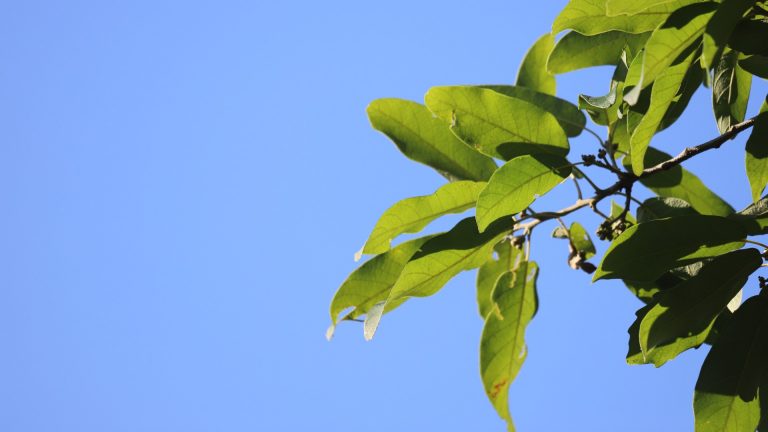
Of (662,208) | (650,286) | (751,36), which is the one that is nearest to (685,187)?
(662,208)

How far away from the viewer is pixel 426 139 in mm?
1756

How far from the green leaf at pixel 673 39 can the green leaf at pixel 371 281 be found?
0.63 m

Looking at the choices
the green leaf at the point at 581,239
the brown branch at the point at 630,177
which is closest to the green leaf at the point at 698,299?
the brown branch at the point at 630,177

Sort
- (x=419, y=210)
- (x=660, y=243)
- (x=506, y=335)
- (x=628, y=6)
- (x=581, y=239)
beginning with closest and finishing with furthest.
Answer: (x=628, y=6)
(x=660, y=243)
(x=419, y=210)
(x=506, y=335)
(x=581, y=239)

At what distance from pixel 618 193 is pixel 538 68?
385 mm

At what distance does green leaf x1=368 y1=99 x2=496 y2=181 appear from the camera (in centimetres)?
173

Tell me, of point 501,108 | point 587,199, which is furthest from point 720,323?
point 501,108

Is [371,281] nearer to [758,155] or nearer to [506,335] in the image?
[506,335]

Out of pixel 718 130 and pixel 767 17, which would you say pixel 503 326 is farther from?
pixel 767 17

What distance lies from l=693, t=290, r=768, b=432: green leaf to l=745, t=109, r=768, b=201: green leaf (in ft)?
0.76

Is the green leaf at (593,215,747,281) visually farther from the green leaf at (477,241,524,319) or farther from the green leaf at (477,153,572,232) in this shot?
the green leaf at (477,241,524,319)

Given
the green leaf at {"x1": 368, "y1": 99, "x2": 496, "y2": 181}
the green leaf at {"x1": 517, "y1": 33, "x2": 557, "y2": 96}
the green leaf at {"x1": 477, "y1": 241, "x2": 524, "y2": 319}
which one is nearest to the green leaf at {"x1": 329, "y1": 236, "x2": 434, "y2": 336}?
the green leaf at {"x1": 368, "y1": 99, "x2": 496, "y2": 181}

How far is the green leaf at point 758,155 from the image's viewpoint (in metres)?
1.48

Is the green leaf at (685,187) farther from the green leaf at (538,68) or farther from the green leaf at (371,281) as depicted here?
the green leaf at (371,281)
